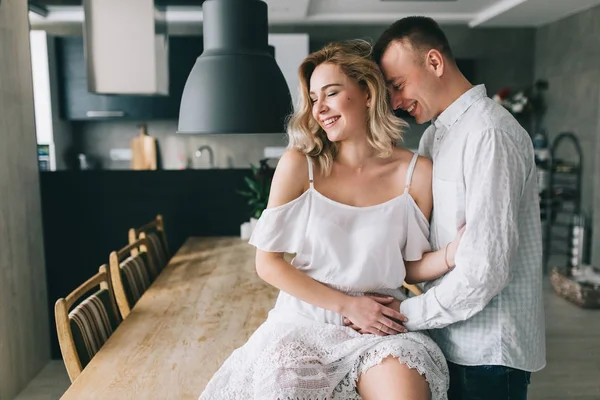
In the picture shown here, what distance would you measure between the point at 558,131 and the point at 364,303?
201 inches

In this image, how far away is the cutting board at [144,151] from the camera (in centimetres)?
635

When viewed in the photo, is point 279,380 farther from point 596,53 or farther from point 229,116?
point 596,53

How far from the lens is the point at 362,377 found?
1369 mm

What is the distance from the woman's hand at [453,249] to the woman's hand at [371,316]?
18 centimetres

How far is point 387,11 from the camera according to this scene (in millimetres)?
5980

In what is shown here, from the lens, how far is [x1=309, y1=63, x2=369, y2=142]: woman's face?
152cm

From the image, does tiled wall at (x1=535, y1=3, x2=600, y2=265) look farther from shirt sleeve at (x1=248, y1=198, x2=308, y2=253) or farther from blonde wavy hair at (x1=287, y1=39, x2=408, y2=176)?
shirt sleeve at (x1=248, y1=198, x2=308, y2=253)

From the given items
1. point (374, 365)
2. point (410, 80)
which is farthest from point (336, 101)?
point (374, 365)

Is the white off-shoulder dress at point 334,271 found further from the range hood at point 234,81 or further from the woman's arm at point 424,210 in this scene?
the range hood at point 234,81

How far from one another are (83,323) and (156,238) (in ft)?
4.99

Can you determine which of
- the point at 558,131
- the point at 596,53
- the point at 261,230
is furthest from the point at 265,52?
the point at 558,131

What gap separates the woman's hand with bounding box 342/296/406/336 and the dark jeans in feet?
0.63

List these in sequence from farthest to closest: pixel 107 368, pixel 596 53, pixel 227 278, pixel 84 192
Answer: pixel 596 53 < pixel 84 192 < pixel 227 278 < pixel 107 368

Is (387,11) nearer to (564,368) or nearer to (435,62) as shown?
(564,368)
